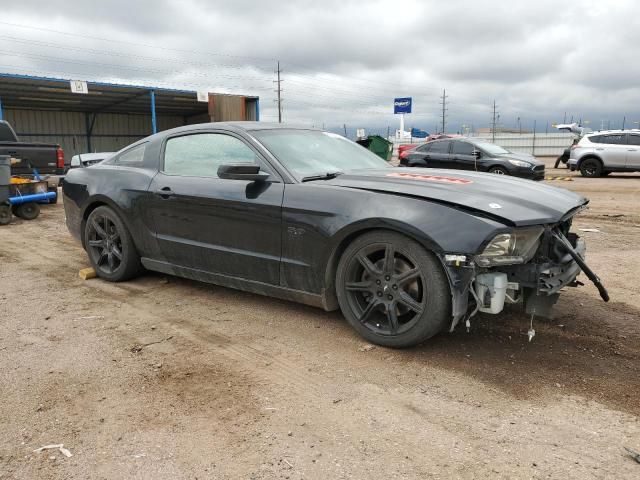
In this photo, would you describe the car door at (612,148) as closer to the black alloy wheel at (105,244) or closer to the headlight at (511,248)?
the headlight at (511,248)

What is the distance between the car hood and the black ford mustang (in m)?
0.01

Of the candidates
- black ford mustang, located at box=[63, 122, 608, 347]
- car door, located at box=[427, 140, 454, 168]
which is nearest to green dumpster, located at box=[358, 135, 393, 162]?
car door, located at box=[427, 140, 454, 168]

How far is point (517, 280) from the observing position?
3121mm

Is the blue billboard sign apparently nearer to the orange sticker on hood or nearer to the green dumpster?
the green dumpster

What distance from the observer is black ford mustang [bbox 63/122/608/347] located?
3.10 meters

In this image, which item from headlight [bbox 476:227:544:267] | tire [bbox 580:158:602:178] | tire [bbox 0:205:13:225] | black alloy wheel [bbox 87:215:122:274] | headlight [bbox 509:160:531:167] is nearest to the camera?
headlight [bbox 476:227:544:267]

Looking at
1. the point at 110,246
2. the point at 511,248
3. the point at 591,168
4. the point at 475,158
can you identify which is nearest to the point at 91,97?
the point at 475,158

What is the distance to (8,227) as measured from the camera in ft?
28.1

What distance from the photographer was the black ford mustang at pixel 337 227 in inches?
122

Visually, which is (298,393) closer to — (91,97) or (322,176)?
(322,176)

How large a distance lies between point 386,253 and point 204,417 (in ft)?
4.68

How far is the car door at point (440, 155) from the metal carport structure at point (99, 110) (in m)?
12.8

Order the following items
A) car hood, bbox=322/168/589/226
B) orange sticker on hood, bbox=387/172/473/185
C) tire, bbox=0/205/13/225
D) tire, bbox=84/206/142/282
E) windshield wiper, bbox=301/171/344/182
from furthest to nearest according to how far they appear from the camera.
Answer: tire, bbox=0/205/13/225, tire, bbox=84/206/142/282, windshield wiper, bbox=301/171/344/182, orange sticker on hood, bbox=387/172/473/185, car hood, bbox=322/168/589/226

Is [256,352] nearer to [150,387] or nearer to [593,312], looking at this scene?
[150,387]
